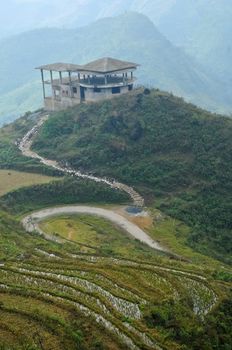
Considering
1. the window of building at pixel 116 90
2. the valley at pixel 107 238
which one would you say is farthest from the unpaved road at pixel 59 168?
the window of building at pixel 116 90

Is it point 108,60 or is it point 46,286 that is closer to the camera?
point 46,286

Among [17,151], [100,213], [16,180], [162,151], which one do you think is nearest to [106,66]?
[162,151]

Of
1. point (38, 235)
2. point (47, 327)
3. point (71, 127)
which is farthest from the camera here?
point (71, 127)

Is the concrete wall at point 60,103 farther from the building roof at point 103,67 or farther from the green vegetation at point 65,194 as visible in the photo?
the green vegetation at point 65,194

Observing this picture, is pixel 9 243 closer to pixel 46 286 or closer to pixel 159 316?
pixel 46 286

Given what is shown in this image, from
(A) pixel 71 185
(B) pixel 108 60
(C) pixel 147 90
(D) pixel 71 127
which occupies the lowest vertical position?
(A) pixel 71 185

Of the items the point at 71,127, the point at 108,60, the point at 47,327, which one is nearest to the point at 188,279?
the point at 47,327

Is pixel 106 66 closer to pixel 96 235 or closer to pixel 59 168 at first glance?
pixel 59 168
